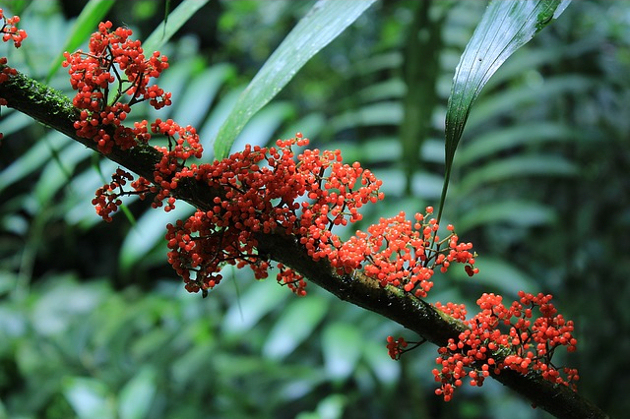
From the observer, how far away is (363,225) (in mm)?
1391

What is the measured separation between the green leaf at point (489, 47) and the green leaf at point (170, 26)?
199 mm

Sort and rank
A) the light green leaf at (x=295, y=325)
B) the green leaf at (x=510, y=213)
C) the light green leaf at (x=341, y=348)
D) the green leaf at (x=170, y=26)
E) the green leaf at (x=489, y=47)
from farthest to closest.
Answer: the green leaf at (x=510, y=213) < the light green leaf at (x=295, y=325) < the light green leaf at (x=341, y=348) < the green leaf at (x=170, y=26) < the green leaf at (x=489, y=47)

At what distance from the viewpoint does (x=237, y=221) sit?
14.9 inches

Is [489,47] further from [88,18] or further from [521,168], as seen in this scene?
[521,168]

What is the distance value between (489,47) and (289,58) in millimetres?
136

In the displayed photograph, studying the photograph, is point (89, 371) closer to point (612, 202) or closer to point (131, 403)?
point (131, 403)

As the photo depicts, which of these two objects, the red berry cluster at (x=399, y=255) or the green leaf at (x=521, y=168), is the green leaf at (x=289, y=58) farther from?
the green leaf at (x=521, y=168)

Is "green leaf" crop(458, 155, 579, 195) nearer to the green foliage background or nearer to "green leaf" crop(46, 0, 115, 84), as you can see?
the green foliage background

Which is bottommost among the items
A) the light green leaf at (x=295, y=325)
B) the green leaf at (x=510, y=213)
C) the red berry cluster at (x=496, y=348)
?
the red berry cluster at (x=496, y=348)

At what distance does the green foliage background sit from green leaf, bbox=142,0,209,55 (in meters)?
0.49

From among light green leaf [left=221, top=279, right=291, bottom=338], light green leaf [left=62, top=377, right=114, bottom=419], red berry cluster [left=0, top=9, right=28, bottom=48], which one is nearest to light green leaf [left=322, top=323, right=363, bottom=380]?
light green leaf [left=221, top=279, right=291, bottom=338]

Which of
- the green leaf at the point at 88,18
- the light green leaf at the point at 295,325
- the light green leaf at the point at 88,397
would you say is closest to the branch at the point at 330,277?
the green leaf at the point at 88,18

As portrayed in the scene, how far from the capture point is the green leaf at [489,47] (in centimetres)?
34

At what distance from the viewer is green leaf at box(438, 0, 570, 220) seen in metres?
0.34
